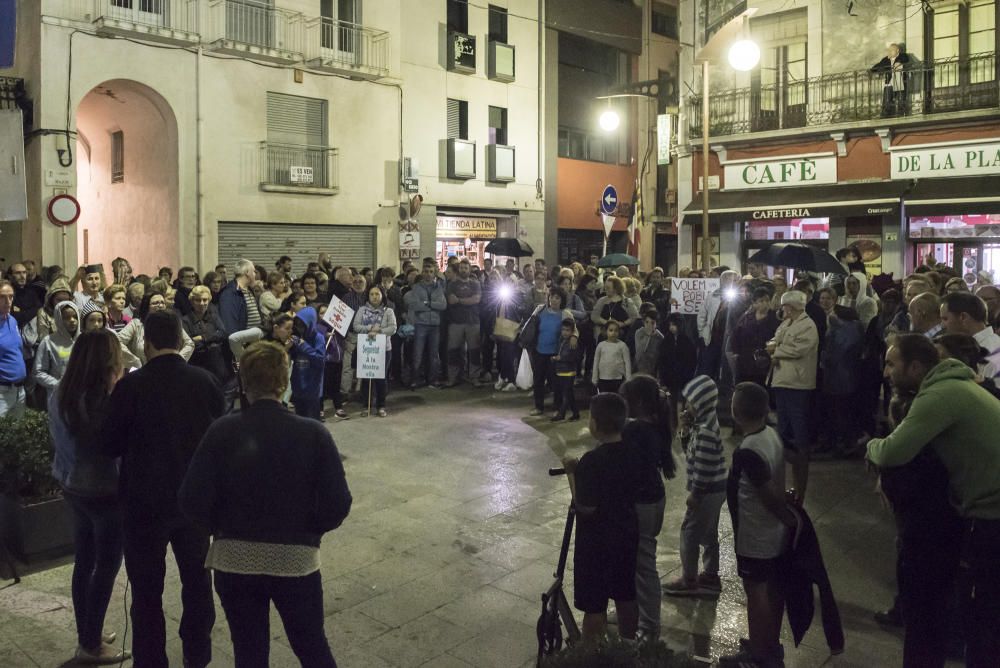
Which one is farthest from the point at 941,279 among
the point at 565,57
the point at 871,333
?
the point at 565,57

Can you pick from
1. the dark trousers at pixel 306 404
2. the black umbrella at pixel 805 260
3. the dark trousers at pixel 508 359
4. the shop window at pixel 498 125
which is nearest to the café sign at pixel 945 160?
the black umbrella at pixel 805 260

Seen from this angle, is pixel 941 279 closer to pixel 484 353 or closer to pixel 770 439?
pixel 770 439

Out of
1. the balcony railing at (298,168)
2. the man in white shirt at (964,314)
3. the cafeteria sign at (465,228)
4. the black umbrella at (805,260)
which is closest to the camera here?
the man in white shirt at (964,314)

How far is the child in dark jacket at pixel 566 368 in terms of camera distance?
11.5 m

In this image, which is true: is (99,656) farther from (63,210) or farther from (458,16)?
(458,16)

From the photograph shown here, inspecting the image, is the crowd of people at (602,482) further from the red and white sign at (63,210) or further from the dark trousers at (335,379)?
the red and white sign at (63,210)

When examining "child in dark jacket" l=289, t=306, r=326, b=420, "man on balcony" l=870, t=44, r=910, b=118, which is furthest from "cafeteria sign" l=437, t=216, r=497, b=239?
"child in dark jacket" l=289, t=306, r=326, b=420

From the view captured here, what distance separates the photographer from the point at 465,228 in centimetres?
2691

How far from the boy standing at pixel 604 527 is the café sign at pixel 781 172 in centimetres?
1840

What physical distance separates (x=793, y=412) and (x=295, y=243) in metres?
16.6

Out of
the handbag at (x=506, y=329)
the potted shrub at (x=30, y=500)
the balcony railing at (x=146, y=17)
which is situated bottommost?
the potted shrub at (x=30, y=500)

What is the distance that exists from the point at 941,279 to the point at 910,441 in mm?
6638

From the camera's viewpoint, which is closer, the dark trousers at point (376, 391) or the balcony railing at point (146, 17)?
the dark trousers at point (376, 391)

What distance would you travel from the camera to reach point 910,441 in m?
3.90
